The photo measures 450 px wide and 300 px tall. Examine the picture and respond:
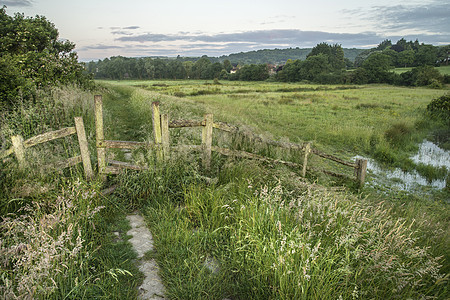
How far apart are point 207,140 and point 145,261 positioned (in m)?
3.29

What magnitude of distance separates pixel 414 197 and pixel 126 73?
335 feet

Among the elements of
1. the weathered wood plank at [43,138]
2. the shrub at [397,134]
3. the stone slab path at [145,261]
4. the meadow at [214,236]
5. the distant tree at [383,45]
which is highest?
the distant tree at [383,45]

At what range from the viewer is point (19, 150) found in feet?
16.1

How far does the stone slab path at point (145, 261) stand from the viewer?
3524 mm

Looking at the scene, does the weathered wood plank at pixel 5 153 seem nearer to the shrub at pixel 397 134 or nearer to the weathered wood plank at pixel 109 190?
the weathered wood plank at pixel 109 190

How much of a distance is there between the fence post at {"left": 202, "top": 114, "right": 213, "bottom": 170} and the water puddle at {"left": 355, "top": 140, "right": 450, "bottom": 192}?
22.0 ft

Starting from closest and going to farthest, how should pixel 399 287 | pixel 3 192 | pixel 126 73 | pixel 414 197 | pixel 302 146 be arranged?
pixel 399 287, pixel 3 192, pixel 302 146, pixel 414 197, pixel 126 73

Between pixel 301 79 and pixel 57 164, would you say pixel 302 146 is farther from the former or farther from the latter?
pixel 301 79

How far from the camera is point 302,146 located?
7.61 metres

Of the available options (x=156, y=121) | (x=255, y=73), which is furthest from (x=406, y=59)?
(x=156, y=121)

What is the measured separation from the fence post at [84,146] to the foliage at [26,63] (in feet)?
14.2

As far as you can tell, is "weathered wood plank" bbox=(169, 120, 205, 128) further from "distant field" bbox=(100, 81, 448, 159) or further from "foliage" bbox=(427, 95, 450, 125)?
"foliage" bbox=(427, 95, 450, 125)

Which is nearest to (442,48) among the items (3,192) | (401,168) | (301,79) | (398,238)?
(301,79)

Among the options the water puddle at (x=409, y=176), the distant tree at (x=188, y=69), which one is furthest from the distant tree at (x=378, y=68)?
the distant tree at (x=188, y=69)
